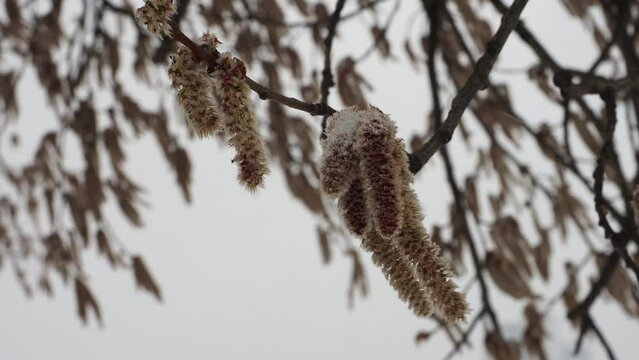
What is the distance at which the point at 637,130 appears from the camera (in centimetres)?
134

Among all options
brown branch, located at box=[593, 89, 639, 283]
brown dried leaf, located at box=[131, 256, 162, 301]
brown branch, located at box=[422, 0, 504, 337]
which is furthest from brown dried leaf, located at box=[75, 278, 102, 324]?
brown branch, located at box=[593, 89, 639, 283]

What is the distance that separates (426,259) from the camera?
0.51m

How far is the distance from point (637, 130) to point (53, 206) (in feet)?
4.90

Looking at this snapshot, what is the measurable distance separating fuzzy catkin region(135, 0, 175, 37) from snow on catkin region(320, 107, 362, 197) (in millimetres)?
158

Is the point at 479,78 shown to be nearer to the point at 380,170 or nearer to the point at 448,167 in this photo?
the point at 380,170

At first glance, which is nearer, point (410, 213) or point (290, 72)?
point (410, 213)

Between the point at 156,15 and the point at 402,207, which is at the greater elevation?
the point at 156,15

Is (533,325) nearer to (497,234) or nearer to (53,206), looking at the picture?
(497,234)

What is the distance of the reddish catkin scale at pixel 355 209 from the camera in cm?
51

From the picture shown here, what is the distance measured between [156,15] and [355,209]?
0.68 feet

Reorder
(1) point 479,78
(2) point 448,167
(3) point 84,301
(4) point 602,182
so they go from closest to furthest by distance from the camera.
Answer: (1) point 479,78 → (4) point 602,182 → (2) point 448,167 → (3) point 84,301

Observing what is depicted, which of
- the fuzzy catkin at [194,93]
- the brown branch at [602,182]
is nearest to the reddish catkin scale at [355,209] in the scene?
the fuzzy catkin at [194,93]

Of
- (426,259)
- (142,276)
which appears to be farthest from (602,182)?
(142,276)

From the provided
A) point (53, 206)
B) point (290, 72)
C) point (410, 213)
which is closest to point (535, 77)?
point (290, 72)
